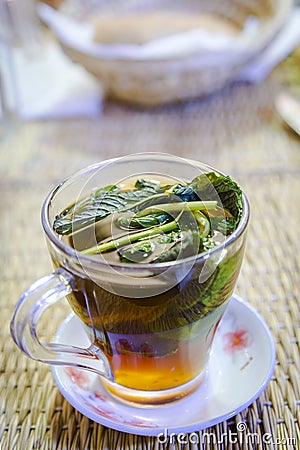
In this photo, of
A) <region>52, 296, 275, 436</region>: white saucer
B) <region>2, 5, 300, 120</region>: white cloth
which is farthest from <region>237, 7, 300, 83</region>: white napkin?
<region>52, 296, 275, 436</region>: white saucer

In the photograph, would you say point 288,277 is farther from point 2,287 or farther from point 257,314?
point 2,287

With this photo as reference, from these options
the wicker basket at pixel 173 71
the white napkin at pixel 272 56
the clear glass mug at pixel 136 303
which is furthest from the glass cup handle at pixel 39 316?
the white napkin at pixel 272 56

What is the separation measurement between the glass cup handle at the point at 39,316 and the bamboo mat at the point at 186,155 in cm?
7

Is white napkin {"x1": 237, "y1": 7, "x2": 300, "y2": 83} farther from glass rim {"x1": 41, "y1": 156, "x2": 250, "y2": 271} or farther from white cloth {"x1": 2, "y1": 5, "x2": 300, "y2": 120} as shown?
glass rim {"x1": 41, "y1": 156, "x2": 250, "y2": 271}

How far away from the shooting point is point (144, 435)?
51 cm

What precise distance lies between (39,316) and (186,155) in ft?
2.02

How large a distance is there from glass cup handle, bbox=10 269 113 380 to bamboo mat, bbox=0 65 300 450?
0.23 feet

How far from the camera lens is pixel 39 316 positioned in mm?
492

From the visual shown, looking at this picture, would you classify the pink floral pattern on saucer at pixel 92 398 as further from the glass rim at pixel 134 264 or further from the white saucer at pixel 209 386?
the glass rim at pixel 134 264

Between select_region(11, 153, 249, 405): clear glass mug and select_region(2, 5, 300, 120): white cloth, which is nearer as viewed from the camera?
select_region(11, 153, 249, 405): clear glass mug

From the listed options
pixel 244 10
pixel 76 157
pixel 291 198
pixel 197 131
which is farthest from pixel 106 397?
pixel 244 10

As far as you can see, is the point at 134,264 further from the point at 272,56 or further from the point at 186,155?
the point at 272,56

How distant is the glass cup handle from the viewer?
1.58 feet

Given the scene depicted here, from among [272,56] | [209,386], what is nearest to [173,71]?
[272,56]
